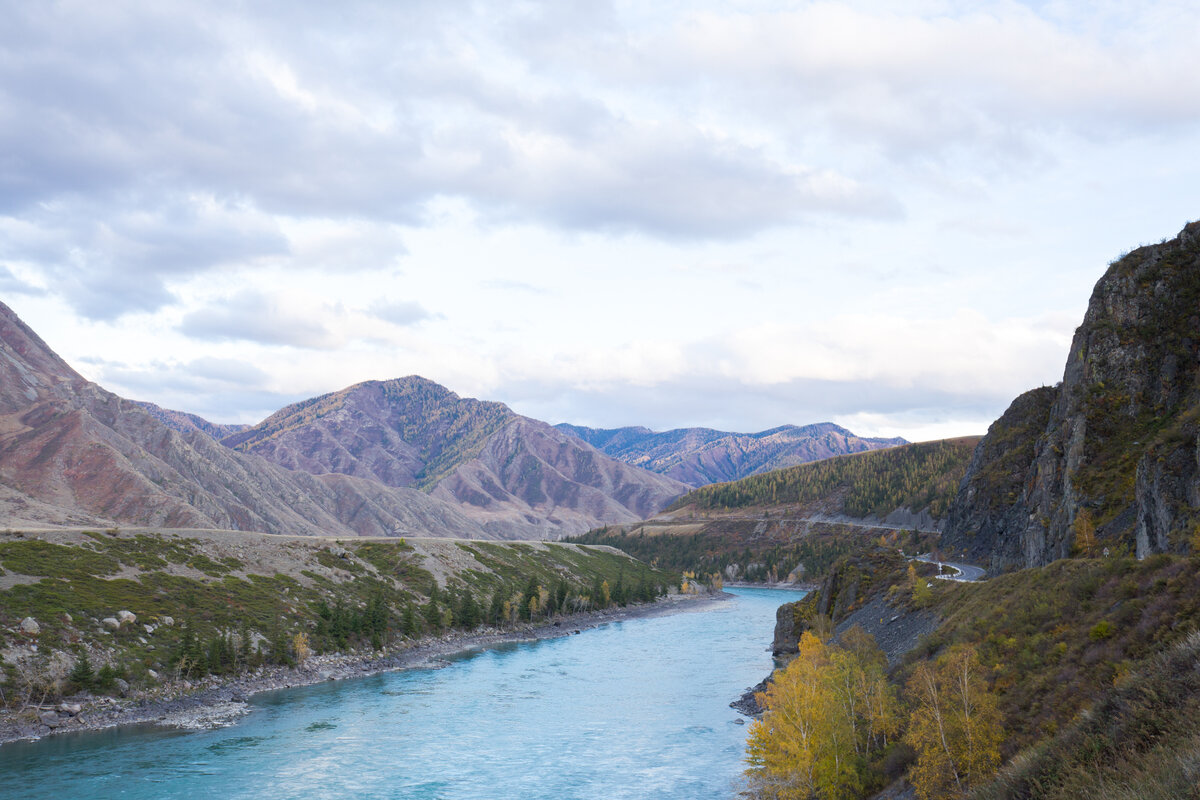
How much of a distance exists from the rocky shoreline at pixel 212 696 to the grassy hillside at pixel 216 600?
177 cm

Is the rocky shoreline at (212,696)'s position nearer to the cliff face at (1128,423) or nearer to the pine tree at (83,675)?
the pine tree at (83,675)

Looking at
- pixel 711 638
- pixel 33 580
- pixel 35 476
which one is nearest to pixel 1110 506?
pixel 711 638

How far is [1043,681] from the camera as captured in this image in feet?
91.8

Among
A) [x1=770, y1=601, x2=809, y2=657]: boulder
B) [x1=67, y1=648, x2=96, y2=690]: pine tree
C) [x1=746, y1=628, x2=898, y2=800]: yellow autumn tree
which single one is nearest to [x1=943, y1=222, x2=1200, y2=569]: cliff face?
[x1=746, y1=628, x2=898, y2=800]: yellow autumn tree

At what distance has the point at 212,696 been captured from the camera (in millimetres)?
68000

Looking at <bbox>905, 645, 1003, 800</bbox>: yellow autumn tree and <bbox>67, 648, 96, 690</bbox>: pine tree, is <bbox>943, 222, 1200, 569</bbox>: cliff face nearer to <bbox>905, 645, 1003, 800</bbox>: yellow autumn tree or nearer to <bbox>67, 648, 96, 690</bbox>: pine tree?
<bbox>905, 645, 1003, 800</bbox>: yellow autumn tree

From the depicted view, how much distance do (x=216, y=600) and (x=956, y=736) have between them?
84.5 m

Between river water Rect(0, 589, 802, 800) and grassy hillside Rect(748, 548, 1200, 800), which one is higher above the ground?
grassy hillside Rect(748, 548, 1200, 800)

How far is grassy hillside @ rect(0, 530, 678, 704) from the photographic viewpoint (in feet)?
214

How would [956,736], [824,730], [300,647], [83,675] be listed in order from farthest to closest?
[300,647] → [83,675] → [824,730] → [956,736]

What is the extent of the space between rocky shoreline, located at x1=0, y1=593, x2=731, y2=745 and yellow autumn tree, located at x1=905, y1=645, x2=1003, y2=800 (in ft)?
189

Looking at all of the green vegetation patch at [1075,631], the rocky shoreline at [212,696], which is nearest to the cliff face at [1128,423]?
the green vegetation patch at [1075,631]

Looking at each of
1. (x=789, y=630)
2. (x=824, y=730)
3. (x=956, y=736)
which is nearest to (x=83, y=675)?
(x=824, y=730)

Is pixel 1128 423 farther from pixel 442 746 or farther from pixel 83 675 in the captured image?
pixel 83 675
